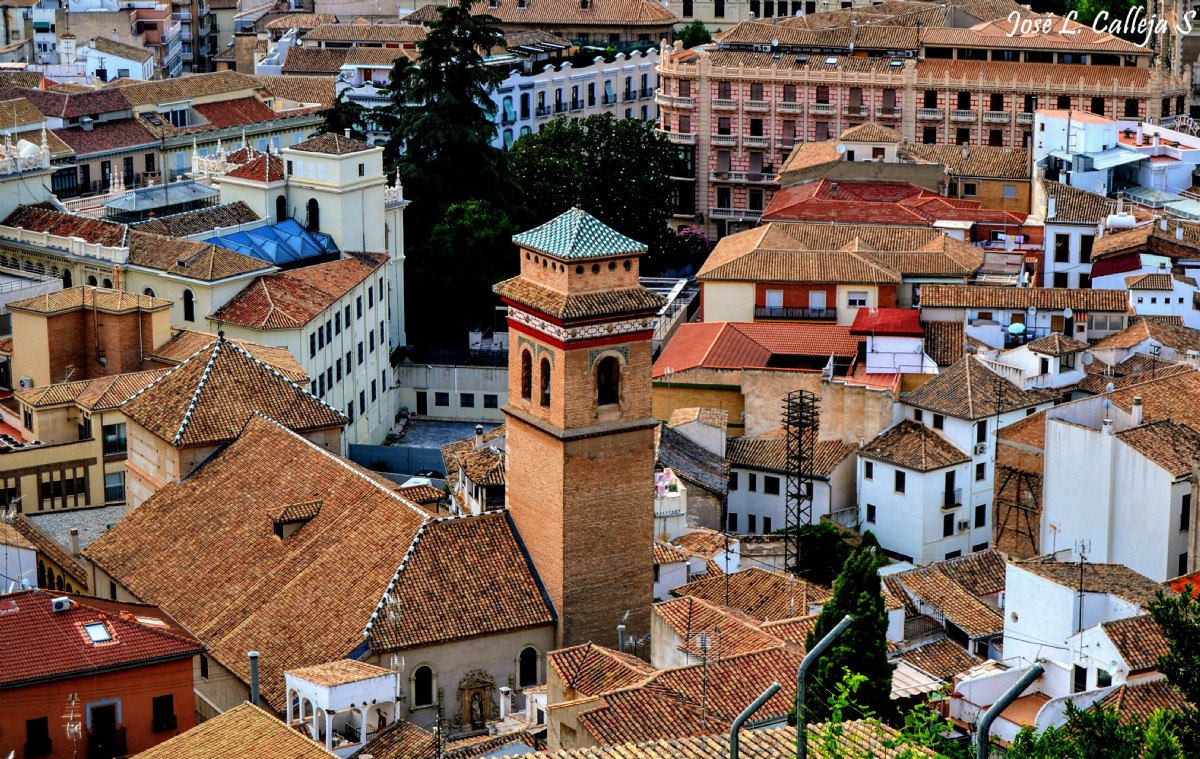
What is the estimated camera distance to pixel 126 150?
4129 inches

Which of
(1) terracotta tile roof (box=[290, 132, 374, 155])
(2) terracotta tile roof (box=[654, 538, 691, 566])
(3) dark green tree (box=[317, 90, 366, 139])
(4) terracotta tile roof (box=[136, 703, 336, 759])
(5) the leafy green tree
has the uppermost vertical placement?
(5) the leafy green tree

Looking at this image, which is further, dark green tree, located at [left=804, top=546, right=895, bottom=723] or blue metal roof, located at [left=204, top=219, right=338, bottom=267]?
blue metal roof, located at [left=204, top=219, right=338, bottom=267]

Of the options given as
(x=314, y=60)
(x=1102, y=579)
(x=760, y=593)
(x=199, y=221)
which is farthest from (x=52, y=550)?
(x=314, y=60)

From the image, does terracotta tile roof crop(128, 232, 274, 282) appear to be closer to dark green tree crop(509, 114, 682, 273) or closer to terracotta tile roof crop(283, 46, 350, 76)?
dark green tree crop(509, 114, 682, 273)

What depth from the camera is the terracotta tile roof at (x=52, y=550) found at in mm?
61656

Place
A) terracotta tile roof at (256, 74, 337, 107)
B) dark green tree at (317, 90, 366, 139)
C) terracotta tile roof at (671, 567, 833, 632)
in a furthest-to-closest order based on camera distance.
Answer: terracotta tile roof at (256, 74, 337, 107) < dark green tree at (317, 90, 366, 139) < terracotta tile roof at (671, 567, 833, 632)

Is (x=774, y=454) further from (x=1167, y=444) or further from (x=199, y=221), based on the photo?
(x=199, y=221)

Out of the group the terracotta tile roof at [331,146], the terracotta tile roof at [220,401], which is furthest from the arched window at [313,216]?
the terracotta tile roof at [220,401]

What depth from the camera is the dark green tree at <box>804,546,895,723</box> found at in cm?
5141

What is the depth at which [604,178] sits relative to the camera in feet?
342

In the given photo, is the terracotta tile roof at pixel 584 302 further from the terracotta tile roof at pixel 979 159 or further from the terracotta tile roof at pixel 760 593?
the terracotta tile roof at pixel 979 159

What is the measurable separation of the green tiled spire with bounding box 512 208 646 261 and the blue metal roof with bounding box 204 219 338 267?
1134 inches

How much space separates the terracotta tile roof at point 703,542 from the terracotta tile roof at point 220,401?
9.74 metres

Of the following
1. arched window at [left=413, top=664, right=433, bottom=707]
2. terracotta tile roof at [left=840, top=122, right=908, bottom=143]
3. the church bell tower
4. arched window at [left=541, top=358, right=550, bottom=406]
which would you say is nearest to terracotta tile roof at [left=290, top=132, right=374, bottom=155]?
terracotta tile roof at [left=840, top=122, right=908, bottom=143]
